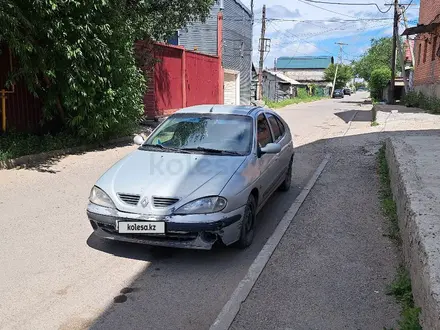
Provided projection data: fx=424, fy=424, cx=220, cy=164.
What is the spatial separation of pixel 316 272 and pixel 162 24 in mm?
11300

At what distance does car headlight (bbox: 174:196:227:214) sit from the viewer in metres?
3.97

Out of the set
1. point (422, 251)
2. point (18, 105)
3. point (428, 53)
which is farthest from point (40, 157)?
point (428, 53)

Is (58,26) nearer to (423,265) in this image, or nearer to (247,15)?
(423,265)

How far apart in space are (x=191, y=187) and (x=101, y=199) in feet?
3.06

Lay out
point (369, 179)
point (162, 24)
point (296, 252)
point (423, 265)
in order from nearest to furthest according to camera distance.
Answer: point (423, 265), point (296, 252), point (369, 179), point (162, 24)

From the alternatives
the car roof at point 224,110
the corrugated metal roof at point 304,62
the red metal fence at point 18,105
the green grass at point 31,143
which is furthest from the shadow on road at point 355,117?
the corrugated metal roof at point 304,62

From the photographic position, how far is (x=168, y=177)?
169 inches

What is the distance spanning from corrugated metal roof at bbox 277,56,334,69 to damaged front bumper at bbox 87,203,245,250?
102m

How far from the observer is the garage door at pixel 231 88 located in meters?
26.8

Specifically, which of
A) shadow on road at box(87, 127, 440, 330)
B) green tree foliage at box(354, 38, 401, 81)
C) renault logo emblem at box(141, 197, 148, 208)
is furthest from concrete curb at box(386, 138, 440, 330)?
green tree foliage at box(354, 38, 401, 81)

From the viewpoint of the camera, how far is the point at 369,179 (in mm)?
7793

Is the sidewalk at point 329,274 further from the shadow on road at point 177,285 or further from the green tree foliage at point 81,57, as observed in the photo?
the green tree foliage at point 81,57

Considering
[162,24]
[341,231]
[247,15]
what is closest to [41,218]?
[341,231]

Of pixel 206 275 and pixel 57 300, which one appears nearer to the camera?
pixel 57 300
